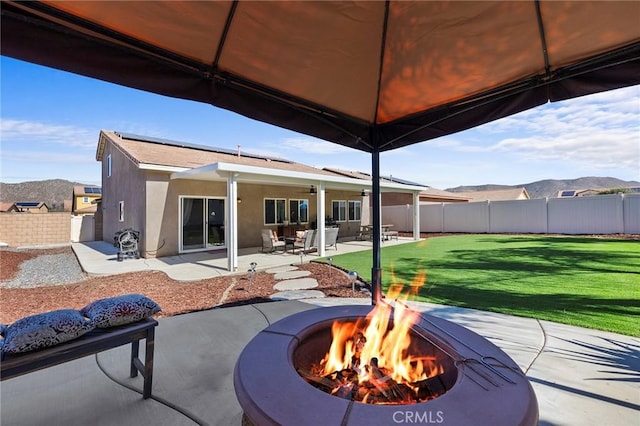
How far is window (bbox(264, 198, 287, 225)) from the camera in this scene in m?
13.7

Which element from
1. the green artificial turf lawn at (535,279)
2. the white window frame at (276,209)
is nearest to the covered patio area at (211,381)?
the green artificial turf lawn at (535,279)

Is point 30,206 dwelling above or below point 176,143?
below

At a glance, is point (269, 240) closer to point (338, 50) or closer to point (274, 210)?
point (274, 210)

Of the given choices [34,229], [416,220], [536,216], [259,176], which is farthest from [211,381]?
[536,216]

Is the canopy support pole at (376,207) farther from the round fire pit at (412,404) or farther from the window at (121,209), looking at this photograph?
the window at (121,209)

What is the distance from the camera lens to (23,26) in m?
1.39

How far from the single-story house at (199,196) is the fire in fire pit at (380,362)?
259 inches

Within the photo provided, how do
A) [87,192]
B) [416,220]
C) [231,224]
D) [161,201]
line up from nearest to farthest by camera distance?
[231,224]
[161,201]
[416,220]
[87,192]

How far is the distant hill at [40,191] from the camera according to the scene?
5343 cm

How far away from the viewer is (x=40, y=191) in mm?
56500

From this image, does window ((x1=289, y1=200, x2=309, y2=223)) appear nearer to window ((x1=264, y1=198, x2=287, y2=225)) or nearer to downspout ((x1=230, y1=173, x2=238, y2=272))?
window ((x1=264, y1=198, x2=287, y2=225))

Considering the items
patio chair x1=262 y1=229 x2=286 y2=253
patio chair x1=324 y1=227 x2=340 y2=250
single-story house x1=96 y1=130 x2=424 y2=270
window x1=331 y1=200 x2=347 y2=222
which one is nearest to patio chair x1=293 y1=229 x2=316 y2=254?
single-story house x1=96 y1=130 x2=424 y2=270

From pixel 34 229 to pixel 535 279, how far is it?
22237mm

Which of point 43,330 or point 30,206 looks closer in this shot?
point 43,330
